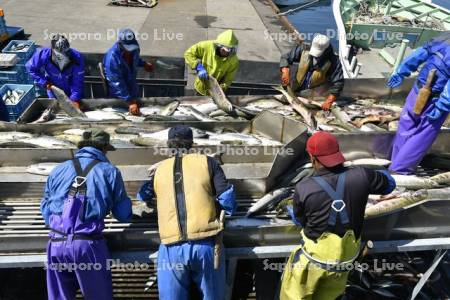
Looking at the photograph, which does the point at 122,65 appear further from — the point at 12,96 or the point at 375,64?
the point at 375,64

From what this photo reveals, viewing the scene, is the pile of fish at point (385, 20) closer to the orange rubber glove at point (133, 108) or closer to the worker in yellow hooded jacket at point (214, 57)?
the worker in yellow hooded jacket at point (214, 57)

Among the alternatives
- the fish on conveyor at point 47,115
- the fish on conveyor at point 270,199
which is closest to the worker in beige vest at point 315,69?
the fish on conveyor at point 270,199

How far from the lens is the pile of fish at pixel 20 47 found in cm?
755

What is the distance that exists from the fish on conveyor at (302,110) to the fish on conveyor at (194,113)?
1246mm

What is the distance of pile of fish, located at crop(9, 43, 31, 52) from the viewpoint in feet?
24.8

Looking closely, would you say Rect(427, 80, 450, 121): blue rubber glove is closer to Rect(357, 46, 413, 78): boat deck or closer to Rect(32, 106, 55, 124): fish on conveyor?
Rect(32, 106, 55, 124): fish on conveyor

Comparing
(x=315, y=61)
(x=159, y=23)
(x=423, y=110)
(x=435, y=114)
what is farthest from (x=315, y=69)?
(x=159, y=23)

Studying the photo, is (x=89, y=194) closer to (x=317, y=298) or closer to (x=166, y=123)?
(x=166, y=123)

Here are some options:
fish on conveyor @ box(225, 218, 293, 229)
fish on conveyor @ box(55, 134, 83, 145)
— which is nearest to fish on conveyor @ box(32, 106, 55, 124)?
fish on conveyor @ box(55, 134, 83, 145)

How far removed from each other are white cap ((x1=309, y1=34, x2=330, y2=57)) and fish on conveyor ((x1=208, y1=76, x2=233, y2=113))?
4.89 ft

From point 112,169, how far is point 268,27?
11253mm

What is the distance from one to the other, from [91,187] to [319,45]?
154 inches

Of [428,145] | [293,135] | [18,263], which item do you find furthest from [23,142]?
[428,145]

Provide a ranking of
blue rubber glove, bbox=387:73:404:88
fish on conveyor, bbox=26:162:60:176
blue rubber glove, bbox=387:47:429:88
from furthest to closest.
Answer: blue rubber glove, bbox=387:73:404:88, blue rubber glove, bbox=387:47:429:88, fish on conveyor, bbox=26:162:60:176
